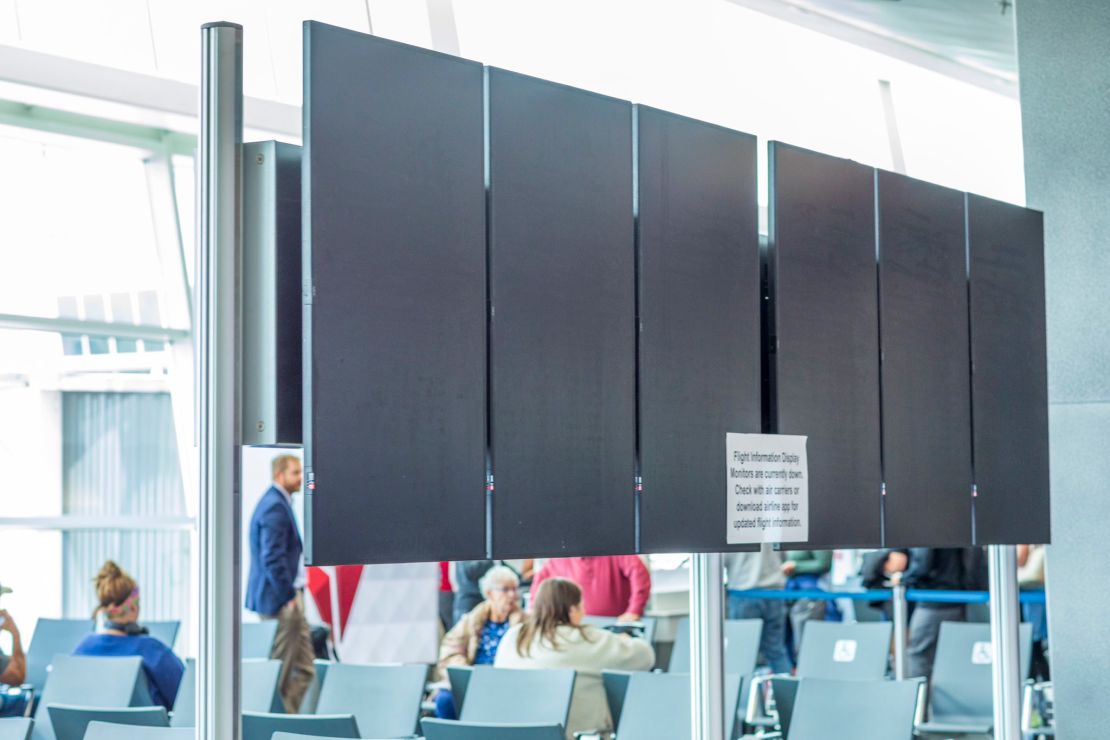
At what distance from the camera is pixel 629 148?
9.04 feet

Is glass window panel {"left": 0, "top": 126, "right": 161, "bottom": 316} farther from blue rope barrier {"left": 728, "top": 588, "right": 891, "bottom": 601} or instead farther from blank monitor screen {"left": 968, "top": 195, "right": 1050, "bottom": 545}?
blank monitor screen {"left": 968, "top": 195, "right": 1050, "bottom": 545}

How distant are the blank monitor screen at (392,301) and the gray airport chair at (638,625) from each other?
4.14 meters

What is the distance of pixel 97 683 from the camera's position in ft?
16.8

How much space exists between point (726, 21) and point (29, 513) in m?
5.14

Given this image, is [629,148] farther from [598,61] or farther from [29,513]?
[29,513]

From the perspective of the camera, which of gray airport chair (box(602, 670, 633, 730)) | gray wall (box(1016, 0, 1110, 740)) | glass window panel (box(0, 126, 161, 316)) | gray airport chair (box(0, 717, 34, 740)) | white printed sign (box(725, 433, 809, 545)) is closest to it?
white printed sign (box(725, 433, 809, 545))

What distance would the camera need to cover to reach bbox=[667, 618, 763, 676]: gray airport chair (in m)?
5.82

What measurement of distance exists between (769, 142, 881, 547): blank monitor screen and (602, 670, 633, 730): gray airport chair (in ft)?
5.60

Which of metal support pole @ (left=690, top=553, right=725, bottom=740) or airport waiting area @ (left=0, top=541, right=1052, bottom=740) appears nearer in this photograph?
metal support pole @ (left=690, top=553, right=725, bottom=740)

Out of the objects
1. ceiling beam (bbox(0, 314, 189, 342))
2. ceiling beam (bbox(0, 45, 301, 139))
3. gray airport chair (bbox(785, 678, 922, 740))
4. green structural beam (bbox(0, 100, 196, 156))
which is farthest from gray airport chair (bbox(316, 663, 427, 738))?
green structural beam (bbox(0, 100, 196, 156))

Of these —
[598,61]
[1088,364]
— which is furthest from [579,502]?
[598,61]

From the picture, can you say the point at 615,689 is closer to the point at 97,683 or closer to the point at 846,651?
the point at 846,651

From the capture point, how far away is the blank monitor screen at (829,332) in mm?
3066

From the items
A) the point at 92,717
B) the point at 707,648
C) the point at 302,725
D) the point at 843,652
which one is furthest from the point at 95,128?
the point at 707,648
